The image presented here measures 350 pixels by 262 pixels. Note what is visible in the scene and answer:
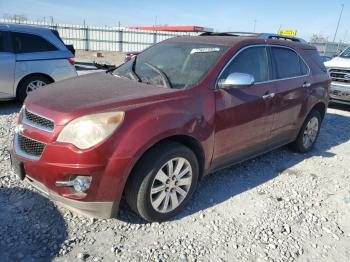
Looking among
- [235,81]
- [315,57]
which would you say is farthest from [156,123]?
[315,57]

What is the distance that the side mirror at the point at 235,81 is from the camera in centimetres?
341

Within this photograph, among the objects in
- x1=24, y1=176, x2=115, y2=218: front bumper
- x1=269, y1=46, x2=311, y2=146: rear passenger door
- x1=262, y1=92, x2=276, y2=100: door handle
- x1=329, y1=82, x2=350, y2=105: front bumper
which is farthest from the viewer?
x1=329, y1=82, x2=350, y2=105: front bumper

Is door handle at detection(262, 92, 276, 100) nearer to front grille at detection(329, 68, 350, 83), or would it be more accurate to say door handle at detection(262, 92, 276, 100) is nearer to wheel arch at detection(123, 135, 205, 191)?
wheel arch at detection(123, 135, 205, 191)

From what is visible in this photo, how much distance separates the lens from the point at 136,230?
312cm

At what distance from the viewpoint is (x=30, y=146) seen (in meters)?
2.93

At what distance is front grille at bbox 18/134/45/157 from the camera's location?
9.28 ft

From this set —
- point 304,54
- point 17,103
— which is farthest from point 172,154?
point 17,103


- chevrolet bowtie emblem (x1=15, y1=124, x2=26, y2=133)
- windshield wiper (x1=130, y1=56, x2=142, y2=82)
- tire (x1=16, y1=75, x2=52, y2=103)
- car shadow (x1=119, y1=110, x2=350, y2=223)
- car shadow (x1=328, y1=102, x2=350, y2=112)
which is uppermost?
windshield wiper (x1=130, y1=56, x2=142, y2=82)

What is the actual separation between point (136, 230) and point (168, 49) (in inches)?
87.6

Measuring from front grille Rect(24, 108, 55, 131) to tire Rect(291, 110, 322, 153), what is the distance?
150 inches

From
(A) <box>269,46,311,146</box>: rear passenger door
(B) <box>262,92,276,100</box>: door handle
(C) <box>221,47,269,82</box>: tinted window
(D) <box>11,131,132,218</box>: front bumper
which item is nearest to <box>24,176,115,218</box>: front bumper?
(D) <box>11,131,132,218</box>: front bumper

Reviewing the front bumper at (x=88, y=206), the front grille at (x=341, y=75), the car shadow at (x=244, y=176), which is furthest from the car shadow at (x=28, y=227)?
the front grille at (x=341, y=75)

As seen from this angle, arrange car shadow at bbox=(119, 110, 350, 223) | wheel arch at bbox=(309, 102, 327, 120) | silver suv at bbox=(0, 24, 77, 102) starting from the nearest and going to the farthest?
car shadow at bbox=(119, 110, 350, 223) → wheel arch at bbox=(309, 102, 327, 120) → silver suv at bbox=(0, 24, 77, 102)

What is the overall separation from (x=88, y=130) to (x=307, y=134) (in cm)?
390
